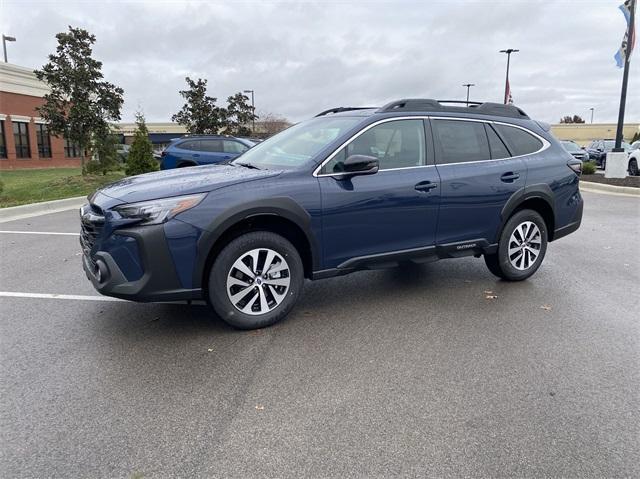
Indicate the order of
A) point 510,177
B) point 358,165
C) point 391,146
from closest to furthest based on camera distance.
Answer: point 358,165 → point 391,146 → point 510,177

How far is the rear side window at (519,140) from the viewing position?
539cm

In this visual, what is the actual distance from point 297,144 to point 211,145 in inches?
512

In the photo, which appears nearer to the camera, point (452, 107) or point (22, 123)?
point (452, 107)

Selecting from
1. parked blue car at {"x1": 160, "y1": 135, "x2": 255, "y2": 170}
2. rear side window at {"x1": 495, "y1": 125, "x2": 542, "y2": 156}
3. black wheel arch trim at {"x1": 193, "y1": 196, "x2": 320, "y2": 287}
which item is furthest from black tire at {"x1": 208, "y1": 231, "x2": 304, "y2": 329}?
parked blue car at {"x1": 160, "y1": 135, "x2": 255, "y2": 170}

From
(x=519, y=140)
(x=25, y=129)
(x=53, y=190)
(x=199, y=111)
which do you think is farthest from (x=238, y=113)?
(x=519, y=140)

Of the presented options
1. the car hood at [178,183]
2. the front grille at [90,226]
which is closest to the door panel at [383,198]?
the car hood at [178,183]

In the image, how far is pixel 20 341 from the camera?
3873 mm

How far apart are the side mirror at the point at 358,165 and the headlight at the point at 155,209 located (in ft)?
4.30

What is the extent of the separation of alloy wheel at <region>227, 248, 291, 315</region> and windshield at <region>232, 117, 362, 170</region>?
843mm

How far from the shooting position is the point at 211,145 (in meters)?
17.2

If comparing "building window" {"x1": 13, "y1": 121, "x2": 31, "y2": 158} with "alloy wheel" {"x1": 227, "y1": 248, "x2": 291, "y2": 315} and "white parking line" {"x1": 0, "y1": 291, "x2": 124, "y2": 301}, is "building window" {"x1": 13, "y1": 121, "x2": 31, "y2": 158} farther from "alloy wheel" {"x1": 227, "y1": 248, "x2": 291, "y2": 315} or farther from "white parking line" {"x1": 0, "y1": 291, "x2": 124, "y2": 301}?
"alloy wheel" {"x1": 227, "y1": 248, "x2": 291, "y2": 315}

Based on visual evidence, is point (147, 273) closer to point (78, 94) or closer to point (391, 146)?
point (391, 146)

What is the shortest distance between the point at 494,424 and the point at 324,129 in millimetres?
3100

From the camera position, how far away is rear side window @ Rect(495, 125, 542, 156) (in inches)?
212
